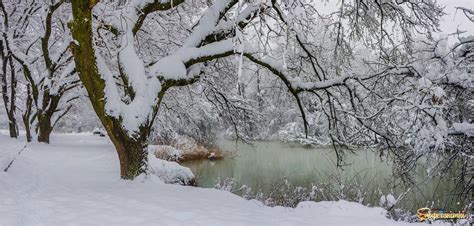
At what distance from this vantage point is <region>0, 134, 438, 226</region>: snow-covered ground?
4227 millimetres

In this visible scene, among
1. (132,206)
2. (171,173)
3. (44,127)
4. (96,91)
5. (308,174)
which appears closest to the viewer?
(132,206)

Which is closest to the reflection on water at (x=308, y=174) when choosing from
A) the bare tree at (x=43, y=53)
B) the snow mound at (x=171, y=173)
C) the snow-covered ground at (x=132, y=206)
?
the snow mound at (x=171, y=173)

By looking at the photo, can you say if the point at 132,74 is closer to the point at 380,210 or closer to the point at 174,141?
the point at 380,210

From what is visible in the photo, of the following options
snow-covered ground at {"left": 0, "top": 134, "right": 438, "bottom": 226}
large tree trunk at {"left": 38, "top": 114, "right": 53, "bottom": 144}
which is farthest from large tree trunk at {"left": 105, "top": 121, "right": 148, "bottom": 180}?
large tree trunk at {"left": 38, "top": 114, "right": 53, "bottom": 144}

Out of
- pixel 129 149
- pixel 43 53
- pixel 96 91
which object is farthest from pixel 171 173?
pixel 43 53

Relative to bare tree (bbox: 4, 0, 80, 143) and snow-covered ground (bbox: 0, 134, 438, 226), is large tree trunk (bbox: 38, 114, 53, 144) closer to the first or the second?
bare tree (bbox: 4, 0, 80, 143)

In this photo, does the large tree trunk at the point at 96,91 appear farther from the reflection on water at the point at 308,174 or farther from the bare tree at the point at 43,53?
the bare tree at the point at 43,53

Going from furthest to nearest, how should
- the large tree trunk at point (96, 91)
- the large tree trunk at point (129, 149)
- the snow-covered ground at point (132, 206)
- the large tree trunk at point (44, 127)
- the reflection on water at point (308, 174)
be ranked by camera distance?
the large tree trunk at point (44, 127)
the reflection on water at point (308, 174)
the large tree trunk at point (129, 149)
the large tree trunk at point (96, 91)
the snow-covered ground at point (132, 206)

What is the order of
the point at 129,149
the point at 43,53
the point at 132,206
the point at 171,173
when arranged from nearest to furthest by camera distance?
1. the point at 132,206
2. the point at 129,149
3. the point at 171,173
4. the point at 43,53

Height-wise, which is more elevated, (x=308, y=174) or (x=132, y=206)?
(x=132, y=206)

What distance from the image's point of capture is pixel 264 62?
6883 millimetres

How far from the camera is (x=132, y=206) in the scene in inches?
189

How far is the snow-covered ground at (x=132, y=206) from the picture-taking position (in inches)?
166

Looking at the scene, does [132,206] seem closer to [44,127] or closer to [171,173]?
[171,173]
